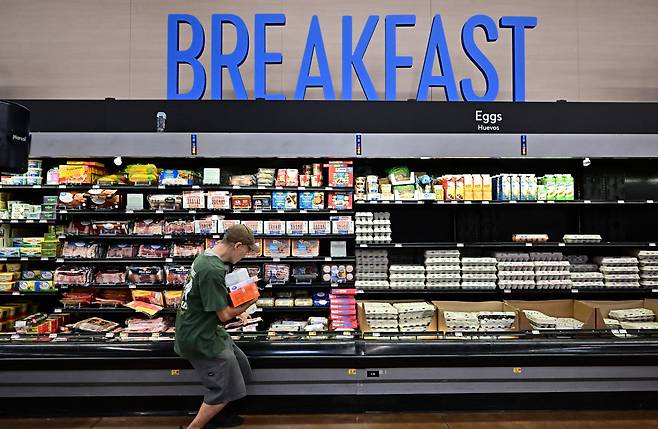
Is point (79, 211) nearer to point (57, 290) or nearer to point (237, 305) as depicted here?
point (57, 290)

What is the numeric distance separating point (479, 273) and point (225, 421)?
2774mm

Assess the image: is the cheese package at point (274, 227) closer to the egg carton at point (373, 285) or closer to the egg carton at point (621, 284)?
the egg carton at point (373, 285)

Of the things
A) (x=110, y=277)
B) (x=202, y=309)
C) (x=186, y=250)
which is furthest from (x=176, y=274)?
(x=202, y=309)

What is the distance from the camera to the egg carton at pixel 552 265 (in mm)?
4387

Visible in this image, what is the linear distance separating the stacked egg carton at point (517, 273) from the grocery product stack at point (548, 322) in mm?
286

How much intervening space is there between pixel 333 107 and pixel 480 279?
2.27 meters

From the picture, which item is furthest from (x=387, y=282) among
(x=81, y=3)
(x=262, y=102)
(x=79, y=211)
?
(x=81, y=3)

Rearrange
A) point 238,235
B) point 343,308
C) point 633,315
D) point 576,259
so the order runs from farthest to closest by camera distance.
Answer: point 576,259
point 343,308
point 633,315
point 238,235

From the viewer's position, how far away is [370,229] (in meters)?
4.43

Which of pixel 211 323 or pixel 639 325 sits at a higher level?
pixel 211 323

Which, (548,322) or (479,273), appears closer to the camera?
(548,322)

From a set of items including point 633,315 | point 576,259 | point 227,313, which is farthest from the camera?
point 576,259

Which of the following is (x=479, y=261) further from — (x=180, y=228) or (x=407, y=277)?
(x=180, y=228)

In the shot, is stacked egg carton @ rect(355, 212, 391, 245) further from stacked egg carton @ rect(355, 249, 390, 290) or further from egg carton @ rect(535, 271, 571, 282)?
egg carton @ rect(535, 271, 571, 282)
